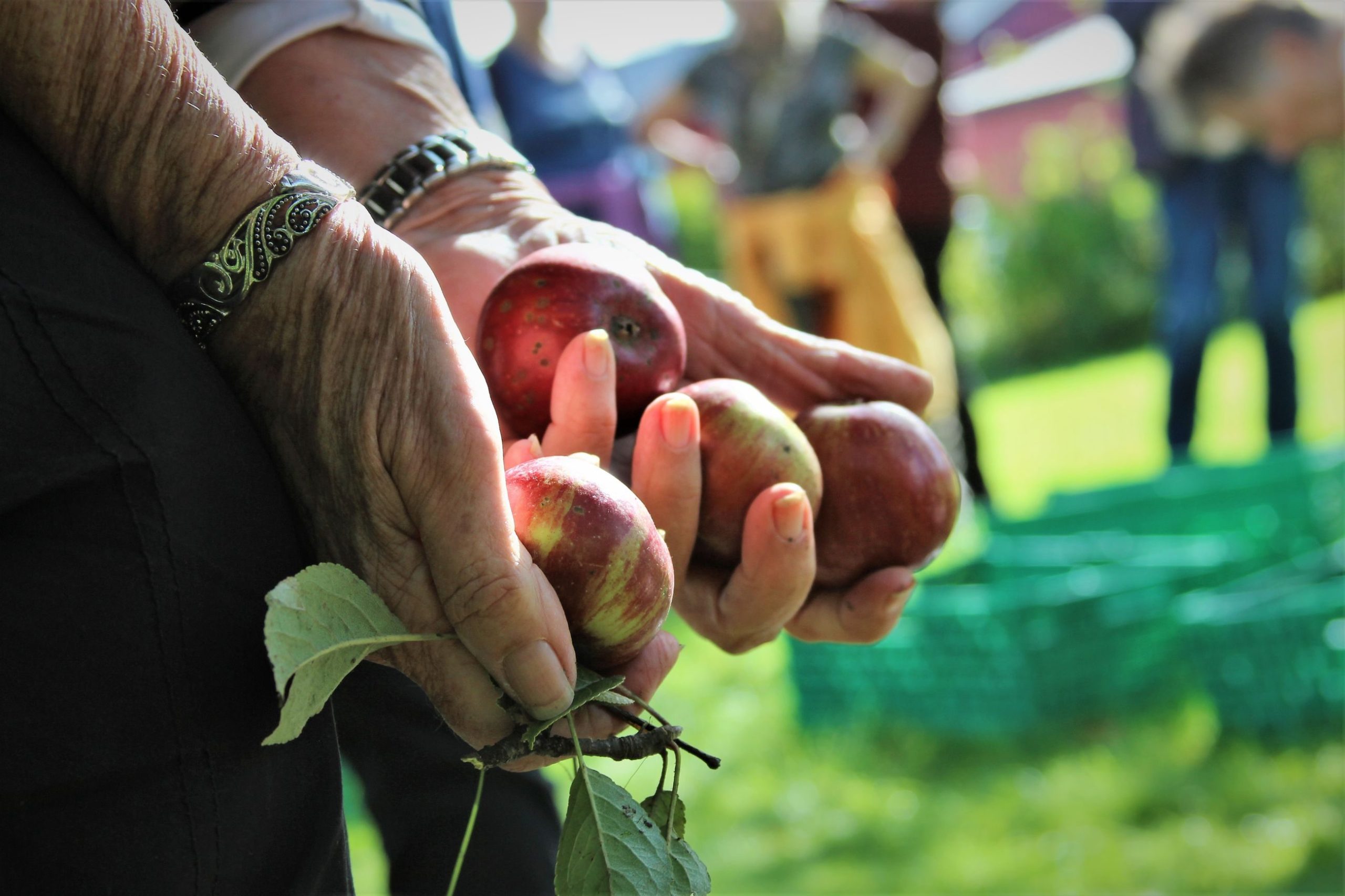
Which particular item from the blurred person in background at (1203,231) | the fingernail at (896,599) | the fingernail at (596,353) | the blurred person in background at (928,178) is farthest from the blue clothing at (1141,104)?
the fingernail at (596,353)

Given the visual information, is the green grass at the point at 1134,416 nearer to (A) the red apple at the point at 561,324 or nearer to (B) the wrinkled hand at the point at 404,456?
(A) the red apple at the point at 561,324

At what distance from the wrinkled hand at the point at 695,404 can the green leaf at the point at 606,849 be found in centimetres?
45

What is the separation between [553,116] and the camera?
17.5 ft

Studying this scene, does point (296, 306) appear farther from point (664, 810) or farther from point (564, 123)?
point (564, 123)

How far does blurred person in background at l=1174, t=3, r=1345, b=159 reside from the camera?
4.61m

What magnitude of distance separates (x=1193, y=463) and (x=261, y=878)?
13.5ft

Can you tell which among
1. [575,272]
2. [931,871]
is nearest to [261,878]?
[575,272]

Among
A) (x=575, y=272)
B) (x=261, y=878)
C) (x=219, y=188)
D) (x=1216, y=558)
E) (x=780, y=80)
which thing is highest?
(x=219, y=188)

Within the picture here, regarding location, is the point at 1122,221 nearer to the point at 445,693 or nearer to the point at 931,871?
the point at 931,871

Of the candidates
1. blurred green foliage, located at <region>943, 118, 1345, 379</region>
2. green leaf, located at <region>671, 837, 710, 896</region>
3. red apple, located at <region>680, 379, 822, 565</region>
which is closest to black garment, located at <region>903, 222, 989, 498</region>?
red apple, located at <region>680, 379, 822, 565</region>

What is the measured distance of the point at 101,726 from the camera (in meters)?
0.85

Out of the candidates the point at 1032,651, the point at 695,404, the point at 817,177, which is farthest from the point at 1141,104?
the point at 695,404

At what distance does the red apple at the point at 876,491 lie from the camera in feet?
5.52

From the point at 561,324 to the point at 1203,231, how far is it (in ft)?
16.1
